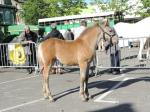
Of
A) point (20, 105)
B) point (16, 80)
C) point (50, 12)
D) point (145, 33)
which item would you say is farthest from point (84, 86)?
point (50, 12)

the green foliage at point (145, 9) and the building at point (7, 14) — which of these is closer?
the green foliage at point (145, 9)

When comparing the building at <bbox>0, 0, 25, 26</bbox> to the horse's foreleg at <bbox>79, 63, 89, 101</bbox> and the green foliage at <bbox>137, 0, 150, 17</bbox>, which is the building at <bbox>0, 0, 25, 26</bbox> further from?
the horse's foreleg at <bbox>79, 63, 89, 101</bbox>

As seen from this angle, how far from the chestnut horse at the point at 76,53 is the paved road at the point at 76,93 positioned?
0.47 m

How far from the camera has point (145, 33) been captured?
69.1 ft

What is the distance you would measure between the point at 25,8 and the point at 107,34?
5498 centimetres

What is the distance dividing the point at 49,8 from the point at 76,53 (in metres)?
50.4

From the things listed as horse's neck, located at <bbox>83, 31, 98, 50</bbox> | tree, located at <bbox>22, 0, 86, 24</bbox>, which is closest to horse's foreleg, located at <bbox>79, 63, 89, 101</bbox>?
horse's neck, located at <bbox>83, 31, 98, 50</bbox>

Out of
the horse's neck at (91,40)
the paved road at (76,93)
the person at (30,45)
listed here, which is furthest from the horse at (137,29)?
the horse's neck at (91,40)

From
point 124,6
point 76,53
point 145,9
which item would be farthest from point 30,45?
point 124,6

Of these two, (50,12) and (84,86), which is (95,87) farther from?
(50,12)

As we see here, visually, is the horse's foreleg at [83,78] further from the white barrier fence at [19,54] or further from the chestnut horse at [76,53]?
the white barrier fence at [19,54]

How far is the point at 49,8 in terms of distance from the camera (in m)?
59.8

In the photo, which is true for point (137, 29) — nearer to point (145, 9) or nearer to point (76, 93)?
point (76, 93)

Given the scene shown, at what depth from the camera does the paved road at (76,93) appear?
9203 mm
